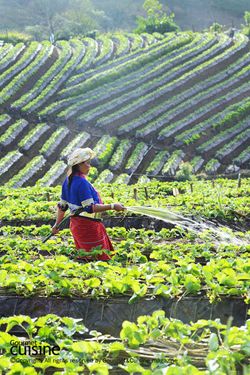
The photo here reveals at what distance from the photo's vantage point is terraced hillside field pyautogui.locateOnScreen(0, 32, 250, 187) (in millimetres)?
30688

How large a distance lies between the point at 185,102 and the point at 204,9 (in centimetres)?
6510

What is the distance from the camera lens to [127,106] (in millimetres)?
37125

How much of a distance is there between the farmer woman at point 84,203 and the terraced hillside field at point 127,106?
18.9 m

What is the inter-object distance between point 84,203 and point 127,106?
29.6 meters

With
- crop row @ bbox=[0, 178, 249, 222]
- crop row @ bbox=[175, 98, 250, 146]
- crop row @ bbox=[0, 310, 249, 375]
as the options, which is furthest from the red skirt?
crop row @ bbox=[175, 98, 250, 146]

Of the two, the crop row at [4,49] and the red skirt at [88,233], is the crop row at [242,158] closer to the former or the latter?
the crop row at [4,49]

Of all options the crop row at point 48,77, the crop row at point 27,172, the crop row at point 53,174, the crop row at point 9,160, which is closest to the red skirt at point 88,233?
the crop row at point 53,174

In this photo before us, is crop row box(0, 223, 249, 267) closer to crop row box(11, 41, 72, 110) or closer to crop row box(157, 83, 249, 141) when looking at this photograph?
crop row box(157, 83, 249, 141)

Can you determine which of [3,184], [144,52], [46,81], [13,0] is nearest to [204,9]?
[13,0]

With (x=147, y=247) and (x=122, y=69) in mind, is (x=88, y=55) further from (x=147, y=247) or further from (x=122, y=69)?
(x=147, y=247)

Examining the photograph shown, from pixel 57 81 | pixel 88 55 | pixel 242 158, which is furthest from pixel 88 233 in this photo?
pixel 88 55

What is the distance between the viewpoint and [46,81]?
40219 mm

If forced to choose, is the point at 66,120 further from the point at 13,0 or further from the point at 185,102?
the point at 13,0

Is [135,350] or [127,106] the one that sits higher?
[127,106]
